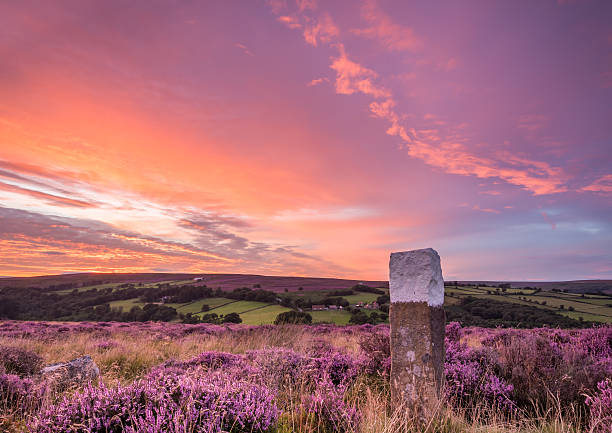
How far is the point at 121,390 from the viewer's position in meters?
3.48

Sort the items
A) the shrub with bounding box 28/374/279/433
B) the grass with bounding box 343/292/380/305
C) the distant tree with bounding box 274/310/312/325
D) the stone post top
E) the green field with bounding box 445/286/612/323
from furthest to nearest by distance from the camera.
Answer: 1. the grass with bounding box 343/292/380/305
2. the green field with bounding box 445/286/612/323
3. the distant tree with bounding box 274/310/312/325
4. the stone post top
5. the shrub with bounding box 28/374/279/433

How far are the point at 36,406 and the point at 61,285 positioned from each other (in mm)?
52222

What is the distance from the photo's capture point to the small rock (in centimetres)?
602

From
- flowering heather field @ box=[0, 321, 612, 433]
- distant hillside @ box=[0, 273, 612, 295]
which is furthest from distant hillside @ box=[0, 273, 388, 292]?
flowering heather field @ box=[0, 321, 612, 433]

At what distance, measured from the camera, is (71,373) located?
256 inches

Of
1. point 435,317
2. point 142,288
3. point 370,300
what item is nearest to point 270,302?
point 370,300

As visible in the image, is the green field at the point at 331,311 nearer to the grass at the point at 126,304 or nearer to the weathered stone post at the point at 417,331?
the grass at the point at 126,304

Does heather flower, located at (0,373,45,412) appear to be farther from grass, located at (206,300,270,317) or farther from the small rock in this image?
grass, located at (206,300,270,317)

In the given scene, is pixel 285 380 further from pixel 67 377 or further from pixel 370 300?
pixel 370 300

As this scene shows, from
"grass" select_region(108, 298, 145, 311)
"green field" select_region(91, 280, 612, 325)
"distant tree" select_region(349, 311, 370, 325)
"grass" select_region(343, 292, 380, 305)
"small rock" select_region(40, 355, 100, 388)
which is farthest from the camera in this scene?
"grass" select_region(108, 298, 145, 311)

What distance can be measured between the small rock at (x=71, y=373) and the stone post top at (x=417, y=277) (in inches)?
241

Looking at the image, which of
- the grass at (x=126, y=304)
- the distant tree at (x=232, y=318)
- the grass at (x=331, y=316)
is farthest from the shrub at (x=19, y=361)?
the grass at (x=126, y=304)

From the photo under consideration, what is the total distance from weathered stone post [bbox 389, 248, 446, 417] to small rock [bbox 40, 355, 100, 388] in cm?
589

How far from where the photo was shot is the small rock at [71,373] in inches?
237
